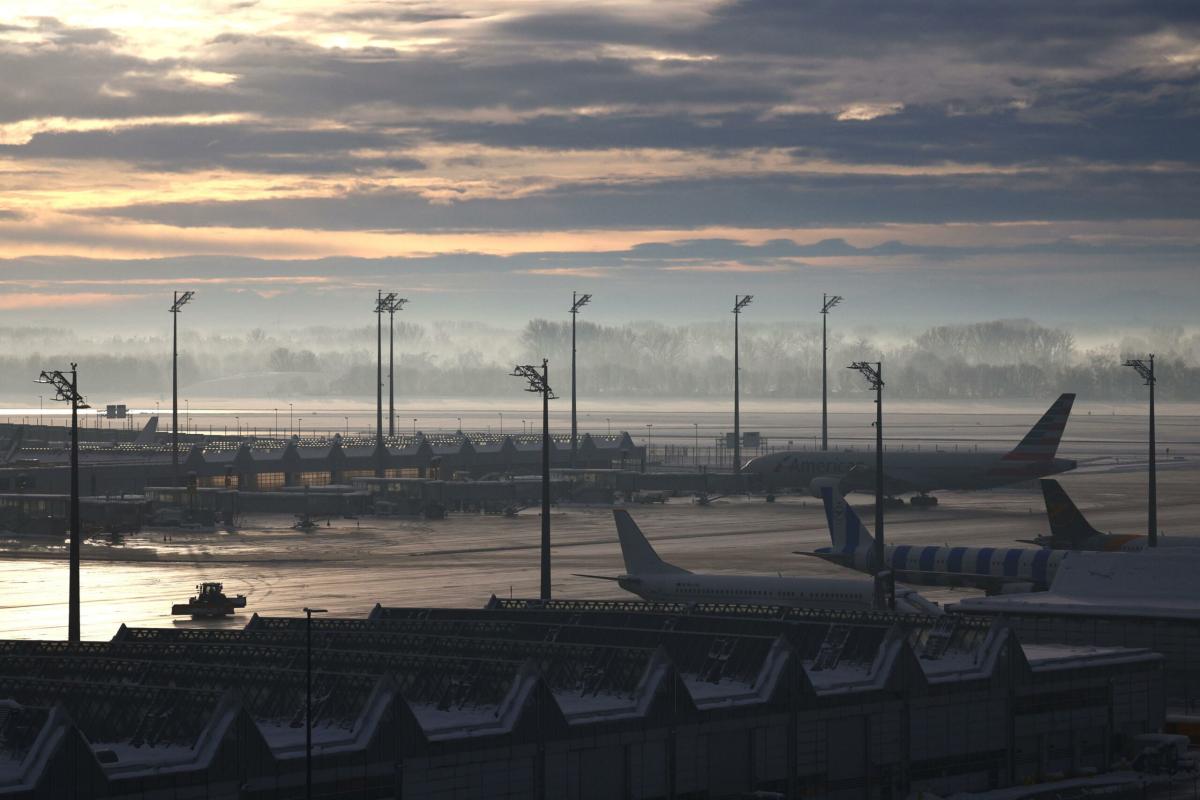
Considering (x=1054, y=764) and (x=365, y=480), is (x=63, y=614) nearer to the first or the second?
(x=1054, y=764)

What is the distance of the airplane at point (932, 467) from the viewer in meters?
152

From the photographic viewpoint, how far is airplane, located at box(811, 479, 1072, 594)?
84.8 m

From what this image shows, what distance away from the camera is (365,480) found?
570ft

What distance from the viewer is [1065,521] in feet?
314

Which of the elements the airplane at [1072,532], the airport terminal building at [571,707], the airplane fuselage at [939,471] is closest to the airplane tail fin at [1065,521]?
the airplane at [1072,532]

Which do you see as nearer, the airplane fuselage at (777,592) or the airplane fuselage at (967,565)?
the airplane fuselage at (777,592)

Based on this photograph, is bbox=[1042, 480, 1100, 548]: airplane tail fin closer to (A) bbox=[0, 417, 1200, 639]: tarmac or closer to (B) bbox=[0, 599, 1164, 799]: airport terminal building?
(A) bbox=[0, 417, 1200, 639]: tarmac

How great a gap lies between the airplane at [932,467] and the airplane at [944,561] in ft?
195

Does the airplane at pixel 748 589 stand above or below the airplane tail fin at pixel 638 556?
below

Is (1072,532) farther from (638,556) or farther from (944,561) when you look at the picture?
(638,556)

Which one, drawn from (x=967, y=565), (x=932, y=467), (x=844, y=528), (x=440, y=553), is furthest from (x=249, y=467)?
(x=967, y=565)

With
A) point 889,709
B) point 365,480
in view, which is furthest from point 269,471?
point 889,709

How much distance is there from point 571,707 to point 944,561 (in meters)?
47.1

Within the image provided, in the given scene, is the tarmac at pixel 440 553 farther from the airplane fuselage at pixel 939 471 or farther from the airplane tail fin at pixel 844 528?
the airplane tail fin at pixel 844 528
